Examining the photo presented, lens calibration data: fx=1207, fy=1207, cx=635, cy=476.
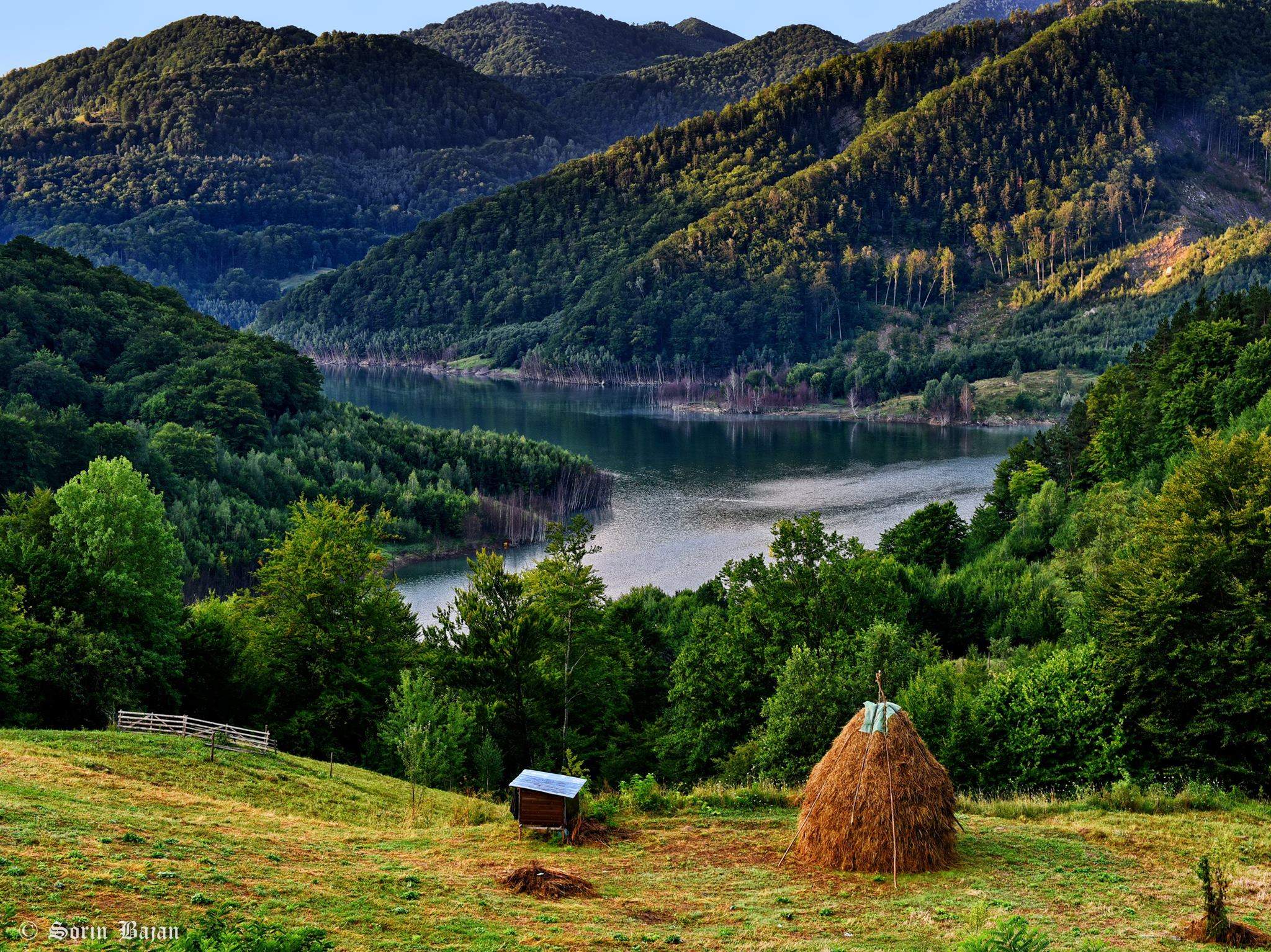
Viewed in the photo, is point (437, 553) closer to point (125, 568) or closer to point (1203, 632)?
point (125, 568)

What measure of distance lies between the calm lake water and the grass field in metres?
48.3

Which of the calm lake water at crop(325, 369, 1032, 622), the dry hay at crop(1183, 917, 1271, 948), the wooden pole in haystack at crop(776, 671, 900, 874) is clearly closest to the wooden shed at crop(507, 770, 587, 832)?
the wooden pole in haystack at crop(776, 671, 900, 874)

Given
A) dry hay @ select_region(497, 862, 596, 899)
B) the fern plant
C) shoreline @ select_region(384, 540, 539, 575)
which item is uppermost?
the fern plant

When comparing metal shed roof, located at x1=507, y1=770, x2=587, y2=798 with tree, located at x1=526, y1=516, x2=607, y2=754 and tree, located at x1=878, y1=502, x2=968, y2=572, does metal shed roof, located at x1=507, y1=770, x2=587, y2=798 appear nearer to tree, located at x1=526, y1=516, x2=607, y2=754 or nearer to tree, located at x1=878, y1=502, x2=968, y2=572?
tree, located at x1=526, y1=516, x2=607, y2=754

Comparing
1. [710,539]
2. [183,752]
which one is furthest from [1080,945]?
[710,539]

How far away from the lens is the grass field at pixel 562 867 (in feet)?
60.7

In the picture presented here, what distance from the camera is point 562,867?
22.7m

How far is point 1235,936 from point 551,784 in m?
12.4

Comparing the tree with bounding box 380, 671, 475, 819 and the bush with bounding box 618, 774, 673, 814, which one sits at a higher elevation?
the bush with bounding box 618, 774, 673, 814

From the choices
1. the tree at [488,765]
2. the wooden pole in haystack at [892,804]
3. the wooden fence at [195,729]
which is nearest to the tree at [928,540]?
the tree at [488,765]

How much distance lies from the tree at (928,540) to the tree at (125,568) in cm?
4548

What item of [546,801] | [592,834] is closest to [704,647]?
[592,834]

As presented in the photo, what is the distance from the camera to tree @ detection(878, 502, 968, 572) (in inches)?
3024

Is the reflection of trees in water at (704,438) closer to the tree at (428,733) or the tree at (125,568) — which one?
the tree at (125,568)
